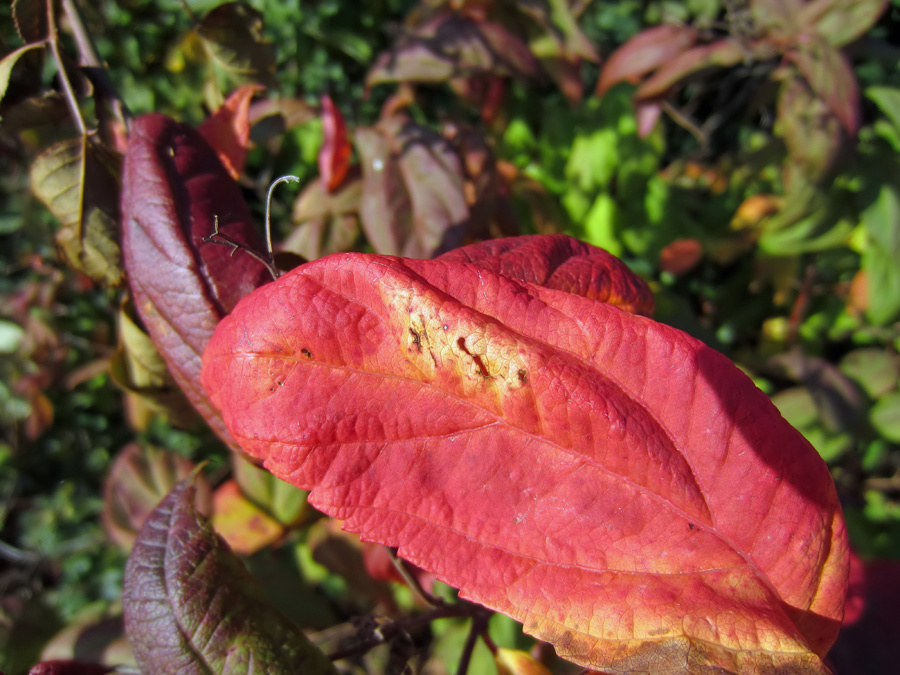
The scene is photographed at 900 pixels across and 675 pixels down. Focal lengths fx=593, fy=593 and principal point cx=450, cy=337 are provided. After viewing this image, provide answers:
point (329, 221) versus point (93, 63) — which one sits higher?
point (93, 63)

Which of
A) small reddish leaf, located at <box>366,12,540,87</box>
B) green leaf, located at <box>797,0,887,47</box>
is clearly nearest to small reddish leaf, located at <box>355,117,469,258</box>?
small reddish leaf, located at <box>366,12,540,87</box>

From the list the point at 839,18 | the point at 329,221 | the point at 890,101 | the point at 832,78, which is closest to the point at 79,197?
the point at 329,221

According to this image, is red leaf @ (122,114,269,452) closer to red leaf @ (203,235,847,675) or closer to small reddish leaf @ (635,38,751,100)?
red leaf @ (203,235,847,675)

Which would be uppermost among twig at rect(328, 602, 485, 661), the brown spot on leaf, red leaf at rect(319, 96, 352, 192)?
the brown spot on leaf

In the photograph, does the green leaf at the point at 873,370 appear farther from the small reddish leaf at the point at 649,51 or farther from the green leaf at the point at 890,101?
the small reddish leaf at the point at 649,51

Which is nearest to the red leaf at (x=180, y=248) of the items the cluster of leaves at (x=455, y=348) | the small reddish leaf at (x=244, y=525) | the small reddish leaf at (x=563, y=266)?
the cluster of leaves at (x=455, y=348)

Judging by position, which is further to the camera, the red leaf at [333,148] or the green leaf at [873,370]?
the green leaf at [873,370]

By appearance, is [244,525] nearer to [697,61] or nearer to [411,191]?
[411,191]
